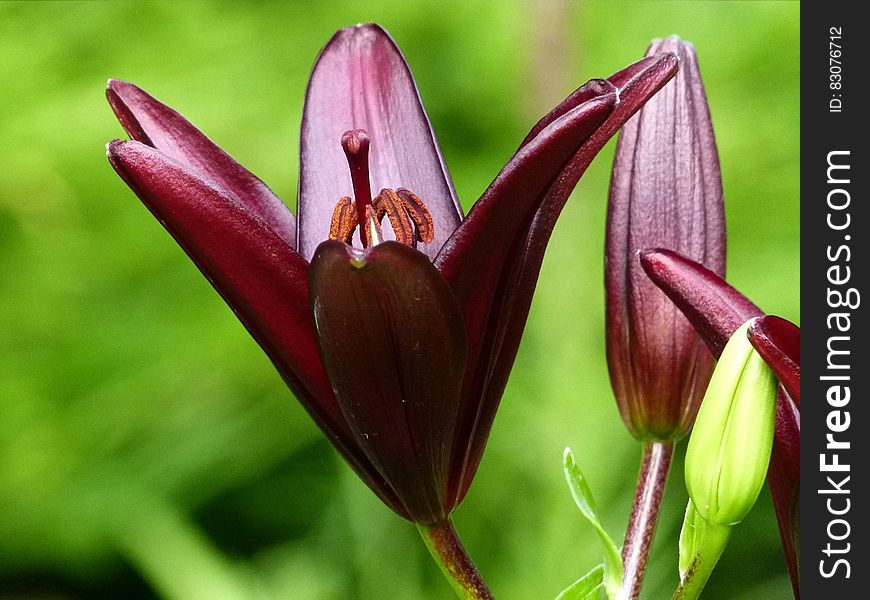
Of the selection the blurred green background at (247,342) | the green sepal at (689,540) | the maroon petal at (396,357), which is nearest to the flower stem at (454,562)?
the maroon petal at (396,357)

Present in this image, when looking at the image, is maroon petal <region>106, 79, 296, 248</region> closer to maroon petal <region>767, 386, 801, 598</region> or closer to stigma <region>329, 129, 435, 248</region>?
stigma <region>329, 129, 435, 248</region>

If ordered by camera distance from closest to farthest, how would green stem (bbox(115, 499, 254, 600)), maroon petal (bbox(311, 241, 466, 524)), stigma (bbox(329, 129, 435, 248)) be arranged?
maroon petal (bbox(311, 241, 466, 524))
stigma (bbox(329, 129, 435, 248))
green stem (bbox(115, 499, 254, 600))

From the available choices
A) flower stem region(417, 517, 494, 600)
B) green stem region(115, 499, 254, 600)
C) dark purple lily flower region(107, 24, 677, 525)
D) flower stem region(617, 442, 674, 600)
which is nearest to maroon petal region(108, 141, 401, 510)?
dark purple lily flower region(107, 24, 677, 525)

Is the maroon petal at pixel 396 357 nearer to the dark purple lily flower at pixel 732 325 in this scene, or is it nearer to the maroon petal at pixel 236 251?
the maroon petal at pixel 236 251

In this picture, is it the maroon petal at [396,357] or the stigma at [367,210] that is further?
the stigma at [367,210]

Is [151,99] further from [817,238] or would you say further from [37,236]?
[37,236]

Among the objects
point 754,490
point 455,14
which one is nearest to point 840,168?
point 754,490
